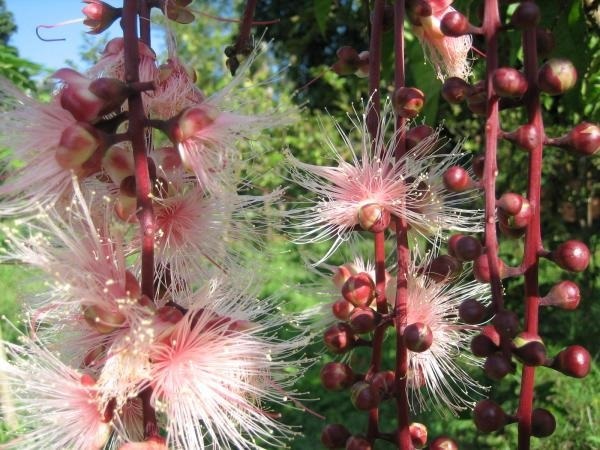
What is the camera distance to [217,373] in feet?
2.75

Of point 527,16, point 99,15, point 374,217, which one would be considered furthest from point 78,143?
point 527,16

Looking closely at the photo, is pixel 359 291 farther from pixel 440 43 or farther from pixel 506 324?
pixel 440 43

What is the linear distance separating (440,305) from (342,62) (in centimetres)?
37

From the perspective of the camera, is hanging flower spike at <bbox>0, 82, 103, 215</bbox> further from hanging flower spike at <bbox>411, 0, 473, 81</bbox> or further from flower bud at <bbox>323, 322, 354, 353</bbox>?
hanging flower spike at <bbox>411, 0, 473, 81</bbox>

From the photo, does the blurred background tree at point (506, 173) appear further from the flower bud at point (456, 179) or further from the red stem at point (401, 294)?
the flower bud at point (456, 179)

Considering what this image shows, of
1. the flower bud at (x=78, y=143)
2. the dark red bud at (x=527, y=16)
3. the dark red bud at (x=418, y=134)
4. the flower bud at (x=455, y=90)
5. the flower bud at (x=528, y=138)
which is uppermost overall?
the dark red bud at (x=527, y=16)

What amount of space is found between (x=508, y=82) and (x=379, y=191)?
262mm

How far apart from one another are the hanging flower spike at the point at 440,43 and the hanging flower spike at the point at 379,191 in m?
0.12

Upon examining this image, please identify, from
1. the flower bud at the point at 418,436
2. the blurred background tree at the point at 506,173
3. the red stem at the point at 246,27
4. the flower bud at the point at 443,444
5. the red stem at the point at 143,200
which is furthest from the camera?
the blurred background tree at the point at 506,173

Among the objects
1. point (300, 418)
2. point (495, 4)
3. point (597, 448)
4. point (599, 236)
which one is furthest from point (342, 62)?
point (599, 236)

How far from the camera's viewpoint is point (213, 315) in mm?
845

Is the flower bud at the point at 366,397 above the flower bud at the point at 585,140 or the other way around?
the other way around

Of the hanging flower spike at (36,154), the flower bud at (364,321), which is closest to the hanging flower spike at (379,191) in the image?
the flower bud at (364,321)

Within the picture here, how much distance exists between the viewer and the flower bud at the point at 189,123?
799mm
